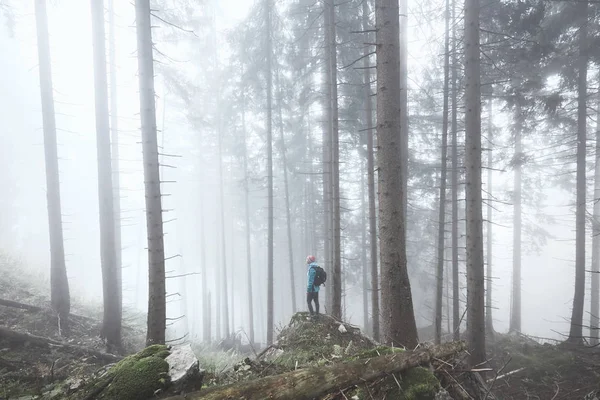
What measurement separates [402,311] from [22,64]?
191 ft

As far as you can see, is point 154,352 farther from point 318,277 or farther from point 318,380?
point 318,277

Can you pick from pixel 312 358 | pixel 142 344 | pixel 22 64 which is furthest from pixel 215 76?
pixel 22 64

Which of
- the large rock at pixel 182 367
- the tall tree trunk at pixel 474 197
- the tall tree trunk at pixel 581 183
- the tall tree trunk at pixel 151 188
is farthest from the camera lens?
the tall tree trunk at pixel 581 183

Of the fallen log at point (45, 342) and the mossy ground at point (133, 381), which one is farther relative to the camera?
the fallen log at point (45, 342)

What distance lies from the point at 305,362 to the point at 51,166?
32.5 feet

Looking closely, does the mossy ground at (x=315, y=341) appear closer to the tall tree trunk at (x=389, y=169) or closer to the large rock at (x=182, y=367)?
the tall tree trunk at (x=389, y=169)

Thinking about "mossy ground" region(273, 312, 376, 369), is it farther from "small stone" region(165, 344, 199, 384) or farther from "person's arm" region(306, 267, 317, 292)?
"small stone" region(165, 344, 199, 384)

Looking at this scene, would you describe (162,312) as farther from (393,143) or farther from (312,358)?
(393,143)

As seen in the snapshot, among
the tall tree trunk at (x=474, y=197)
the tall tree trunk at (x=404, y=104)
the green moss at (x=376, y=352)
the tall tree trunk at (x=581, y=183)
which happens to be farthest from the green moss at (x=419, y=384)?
the tall tree trunk at (x=581, y=183)

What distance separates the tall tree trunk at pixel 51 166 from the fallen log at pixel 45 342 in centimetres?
304

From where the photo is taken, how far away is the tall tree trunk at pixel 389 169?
4.81 m

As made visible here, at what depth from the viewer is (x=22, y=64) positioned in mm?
40062

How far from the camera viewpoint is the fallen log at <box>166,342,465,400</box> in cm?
227

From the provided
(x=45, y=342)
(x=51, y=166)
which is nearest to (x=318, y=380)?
(x=45, y=342)
